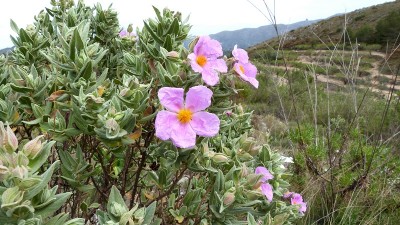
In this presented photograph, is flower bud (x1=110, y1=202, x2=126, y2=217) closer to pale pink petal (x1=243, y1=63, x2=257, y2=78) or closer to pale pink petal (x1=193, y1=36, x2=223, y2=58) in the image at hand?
pale pink petal (x1=193, y1=36, x2=223, y2=58)

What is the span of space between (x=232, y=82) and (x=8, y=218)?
26.2 inches

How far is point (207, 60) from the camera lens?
1126mm

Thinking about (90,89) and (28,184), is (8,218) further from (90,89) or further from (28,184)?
(90,89)

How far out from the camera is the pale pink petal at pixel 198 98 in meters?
1.06

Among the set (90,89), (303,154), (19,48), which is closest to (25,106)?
(90,89)

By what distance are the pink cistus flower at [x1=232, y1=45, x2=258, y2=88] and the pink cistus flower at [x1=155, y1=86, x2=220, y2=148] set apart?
0.59ft

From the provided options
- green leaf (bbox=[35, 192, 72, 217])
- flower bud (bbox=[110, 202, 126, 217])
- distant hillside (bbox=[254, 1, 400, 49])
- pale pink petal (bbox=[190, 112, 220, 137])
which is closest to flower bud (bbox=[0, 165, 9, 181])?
green leaf (bbox=[35, 192, 72, 217])

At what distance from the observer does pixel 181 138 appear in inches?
41.4

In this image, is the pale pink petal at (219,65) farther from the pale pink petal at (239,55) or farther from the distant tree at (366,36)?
the distant tree at (366,36)

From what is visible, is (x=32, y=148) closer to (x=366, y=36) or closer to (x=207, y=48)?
(x=207, y=48)

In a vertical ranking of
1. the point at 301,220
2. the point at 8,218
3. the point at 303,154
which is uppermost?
the point at 8,218

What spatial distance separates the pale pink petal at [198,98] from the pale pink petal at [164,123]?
5 cm

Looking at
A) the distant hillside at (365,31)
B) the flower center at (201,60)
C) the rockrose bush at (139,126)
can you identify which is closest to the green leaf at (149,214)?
the rockrose bush at (139,126)

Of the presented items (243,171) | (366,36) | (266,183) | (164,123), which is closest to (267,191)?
(266,183)
